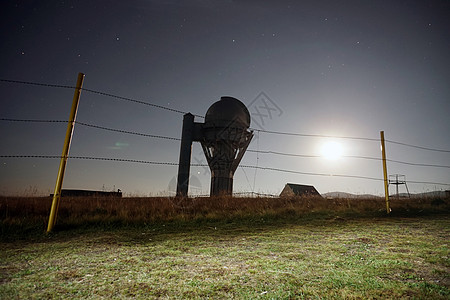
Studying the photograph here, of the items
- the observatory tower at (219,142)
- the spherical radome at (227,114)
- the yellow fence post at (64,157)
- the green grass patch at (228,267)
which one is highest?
the spherical radome at (227,114)

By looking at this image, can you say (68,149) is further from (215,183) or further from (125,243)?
(215,183)

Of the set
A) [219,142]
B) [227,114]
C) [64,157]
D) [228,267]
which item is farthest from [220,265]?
[227,114]

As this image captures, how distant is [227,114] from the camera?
57.4ft

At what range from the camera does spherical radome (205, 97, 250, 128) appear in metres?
17.2

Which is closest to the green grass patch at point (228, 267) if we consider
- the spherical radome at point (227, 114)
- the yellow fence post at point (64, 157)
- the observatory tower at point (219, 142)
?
the yellow fence post at point (64, 157)

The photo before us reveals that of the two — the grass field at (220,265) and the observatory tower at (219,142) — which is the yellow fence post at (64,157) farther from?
the observatory tower at (219,142)

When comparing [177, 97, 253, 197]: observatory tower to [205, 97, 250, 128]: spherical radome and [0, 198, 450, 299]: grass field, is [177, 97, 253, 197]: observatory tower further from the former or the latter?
[0, 198, 450, 299]: grass field

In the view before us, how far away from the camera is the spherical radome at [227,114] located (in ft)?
56.5

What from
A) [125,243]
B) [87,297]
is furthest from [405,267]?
[125,243]

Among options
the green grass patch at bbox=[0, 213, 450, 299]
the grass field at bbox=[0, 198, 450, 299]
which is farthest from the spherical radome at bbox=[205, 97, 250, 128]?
the green grass patch at bbox=[0, 213, 450, 299]

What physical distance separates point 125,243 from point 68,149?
2.17m

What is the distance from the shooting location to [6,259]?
244 cm

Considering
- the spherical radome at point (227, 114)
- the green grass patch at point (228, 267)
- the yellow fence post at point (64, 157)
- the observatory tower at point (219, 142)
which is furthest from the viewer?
the spherical radome at point (227, 114)

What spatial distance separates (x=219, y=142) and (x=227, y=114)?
2.39 m
